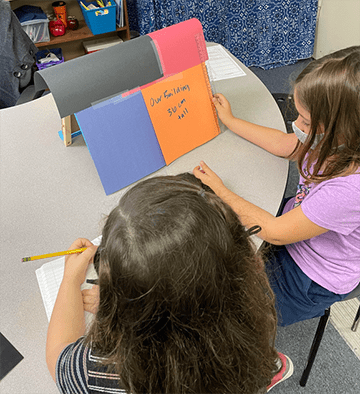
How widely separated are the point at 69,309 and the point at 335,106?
0.68 m

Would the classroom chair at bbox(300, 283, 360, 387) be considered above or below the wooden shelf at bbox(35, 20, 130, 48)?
below

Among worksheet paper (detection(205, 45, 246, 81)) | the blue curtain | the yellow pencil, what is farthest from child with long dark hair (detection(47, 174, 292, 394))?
the blue curtain

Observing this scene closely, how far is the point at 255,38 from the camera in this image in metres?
2.52

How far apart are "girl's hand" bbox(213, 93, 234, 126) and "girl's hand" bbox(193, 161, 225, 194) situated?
200 mm

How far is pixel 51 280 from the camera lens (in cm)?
75

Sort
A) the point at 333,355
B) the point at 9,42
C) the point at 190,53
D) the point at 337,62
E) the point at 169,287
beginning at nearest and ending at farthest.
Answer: the point at 169,287 → the point at 337,62 → the point at 190,53 → the point at 333,355 → the point at 9,42

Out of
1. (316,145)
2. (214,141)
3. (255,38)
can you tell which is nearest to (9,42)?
(214,141)

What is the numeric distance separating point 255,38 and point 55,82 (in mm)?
2081

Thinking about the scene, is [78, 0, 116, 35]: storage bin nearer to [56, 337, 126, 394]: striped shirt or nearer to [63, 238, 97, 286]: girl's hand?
[63, 238, 97, 286]: girl's hand

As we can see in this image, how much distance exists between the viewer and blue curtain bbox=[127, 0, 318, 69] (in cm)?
225

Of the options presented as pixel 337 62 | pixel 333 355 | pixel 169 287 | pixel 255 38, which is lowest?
pixel 333 355

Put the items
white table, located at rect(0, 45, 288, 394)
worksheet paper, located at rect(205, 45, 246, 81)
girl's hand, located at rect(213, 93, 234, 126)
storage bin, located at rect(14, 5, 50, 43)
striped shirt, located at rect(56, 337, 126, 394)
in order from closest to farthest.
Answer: striped shirt, located at rect(56, 337, 126, 394), white table, located at rect(0, 45, 288, 394), girl's hand, located at rect(213, 93, 234, 126), worksheet paper, located at rect(205, 45, 246, 81), storage bin, located at rect(14, 5, 50, 43)

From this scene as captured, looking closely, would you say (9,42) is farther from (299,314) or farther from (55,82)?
(299,314)

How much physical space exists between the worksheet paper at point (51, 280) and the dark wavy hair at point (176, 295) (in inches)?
8.7
